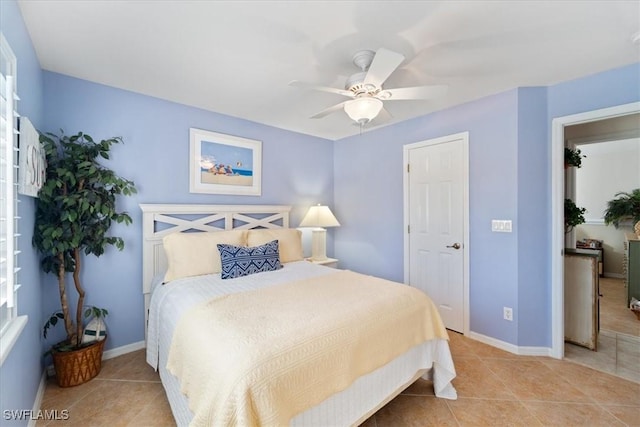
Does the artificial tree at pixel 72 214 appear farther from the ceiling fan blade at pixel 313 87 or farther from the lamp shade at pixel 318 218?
the lamp shade at pixel 318 218

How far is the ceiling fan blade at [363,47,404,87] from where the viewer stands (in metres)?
1.43

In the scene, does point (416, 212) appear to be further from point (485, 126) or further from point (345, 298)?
point (345, 298)

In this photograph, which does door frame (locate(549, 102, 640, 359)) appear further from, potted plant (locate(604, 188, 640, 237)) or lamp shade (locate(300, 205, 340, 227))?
potted plant (locate(604, 188, 640, 237))

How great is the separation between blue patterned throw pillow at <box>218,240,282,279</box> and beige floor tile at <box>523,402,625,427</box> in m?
2.20

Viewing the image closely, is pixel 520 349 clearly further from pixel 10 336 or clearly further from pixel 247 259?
pixel 10 336

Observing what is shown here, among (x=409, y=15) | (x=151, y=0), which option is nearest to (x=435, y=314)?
(x=409, y=15)

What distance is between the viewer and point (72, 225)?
80.0 inches

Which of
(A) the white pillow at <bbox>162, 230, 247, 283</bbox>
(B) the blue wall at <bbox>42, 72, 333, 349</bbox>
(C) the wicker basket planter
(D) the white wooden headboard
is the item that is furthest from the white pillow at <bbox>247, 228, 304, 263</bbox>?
(C) the wicker basket planter

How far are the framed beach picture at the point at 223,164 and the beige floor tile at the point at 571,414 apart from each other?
3218 mm

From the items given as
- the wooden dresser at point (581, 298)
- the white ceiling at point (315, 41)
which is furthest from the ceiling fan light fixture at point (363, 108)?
the wooden dresser at point (581, 298)

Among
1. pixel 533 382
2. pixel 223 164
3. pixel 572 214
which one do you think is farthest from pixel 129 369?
pixel 572 214

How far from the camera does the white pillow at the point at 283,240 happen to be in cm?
287

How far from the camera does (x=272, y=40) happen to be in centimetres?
183

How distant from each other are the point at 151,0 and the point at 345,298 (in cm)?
206
